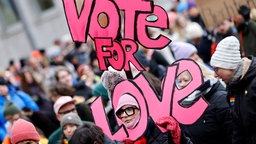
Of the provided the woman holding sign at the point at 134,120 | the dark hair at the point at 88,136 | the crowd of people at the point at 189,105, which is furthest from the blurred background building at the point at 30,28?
the dark hair at the point at 88,136

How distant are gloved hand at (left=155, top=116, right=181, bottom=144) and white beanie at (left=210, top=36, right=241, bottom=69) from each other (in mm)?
577

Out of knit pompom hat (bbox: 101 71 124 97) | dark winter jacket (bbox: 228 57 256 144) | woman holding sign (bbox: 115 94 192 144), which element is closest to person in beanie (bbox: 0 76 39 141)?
knit pompom hat (bbox: 101 71 124 97)

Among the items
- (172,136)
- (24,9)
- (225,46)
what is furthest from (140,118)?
(24,9)

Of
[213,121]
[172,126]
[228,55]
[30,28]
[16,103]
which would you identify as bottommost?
[30,28]

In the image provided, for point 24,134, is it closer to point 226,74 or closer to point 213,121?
point 213,121

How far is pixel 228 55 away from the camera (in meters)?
4.89

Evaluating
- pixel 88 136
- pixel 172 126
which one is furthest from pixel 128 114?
pixel 172 126

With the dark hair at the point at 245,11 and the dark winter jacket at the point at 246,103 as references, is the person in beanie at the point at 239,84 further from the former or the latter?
the dark hair at the point at 245,11

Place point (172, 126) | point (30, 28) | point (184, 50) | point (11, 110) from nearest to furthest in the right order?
point (172, 126)
point (184, 50)
point (11, 110)
point (30, 28)

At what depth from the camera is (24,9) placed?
2312 centimetres

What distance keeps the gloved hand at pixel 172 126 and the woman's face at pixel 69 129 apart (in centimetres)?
151

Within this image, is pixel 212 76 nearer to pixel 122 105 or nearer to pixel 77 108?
pixel 122 105

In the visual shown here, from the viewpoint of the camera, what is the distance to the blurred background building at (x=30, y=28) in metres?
22.9

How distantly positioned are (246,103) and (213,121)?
0.62 m
